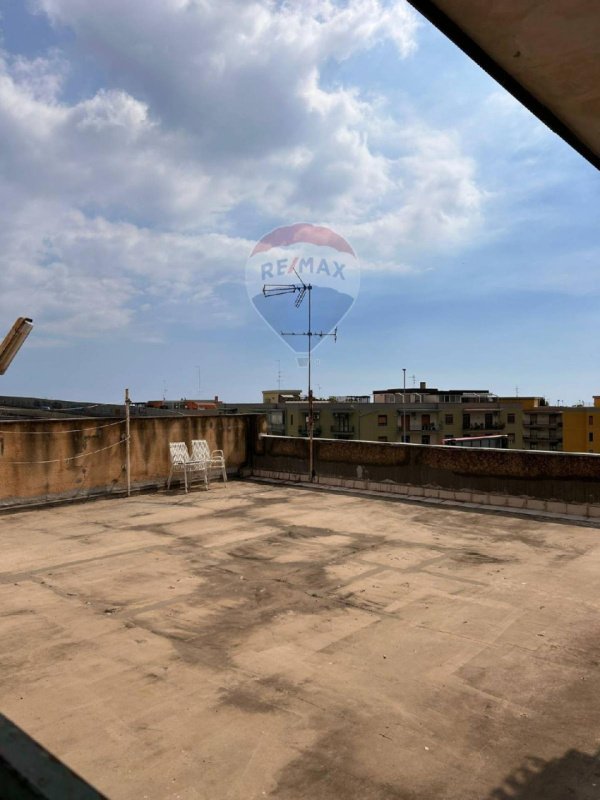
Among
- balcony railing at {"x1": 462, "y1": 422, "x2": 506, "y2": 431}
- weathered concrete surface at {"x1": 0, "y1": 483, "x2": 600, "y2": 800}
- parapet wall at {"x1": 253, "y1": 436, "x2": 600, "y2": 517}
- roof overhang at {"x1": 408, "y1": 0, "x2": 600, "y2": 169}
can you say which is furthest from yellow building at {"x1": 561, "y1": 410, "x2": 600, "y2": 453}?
roof overhang at {"x1": 408, "y1": 0, "x2": 600, "y2": 169}

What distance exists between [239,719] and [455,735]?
1.28 meters

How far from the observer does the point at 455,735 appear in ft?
10.1

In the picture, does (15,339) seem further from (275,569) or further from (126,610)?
(275,569)

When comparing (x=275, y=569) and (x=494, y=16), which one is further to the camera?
(x=275, y=569)

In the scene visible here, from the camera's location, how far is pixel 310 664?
155 inches

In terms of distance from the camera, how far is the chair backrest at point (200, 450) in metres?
12.5

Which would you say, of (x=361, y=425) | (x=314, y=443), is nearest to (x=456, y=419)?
(x=361, y=425)

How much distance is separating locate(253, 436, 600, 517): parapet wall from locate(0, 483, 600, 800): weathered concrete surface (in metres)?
1.94

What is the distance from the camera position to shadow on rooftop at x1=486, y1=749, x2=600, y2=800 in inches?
103

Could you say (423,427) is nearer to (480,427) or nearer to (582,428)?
(480,427)

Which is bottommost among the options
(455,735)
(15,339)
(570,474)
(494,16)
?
(455,735)

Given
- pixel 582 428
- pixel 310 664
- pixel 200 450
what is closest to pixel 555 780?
pixel 310 664

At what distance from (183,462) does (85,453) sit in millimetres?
2031

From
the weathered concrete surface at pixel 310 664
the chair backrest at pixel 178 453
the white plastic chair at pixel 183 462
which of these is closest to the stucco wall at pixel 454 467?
the weathered concrete surface at pixel 310 664
